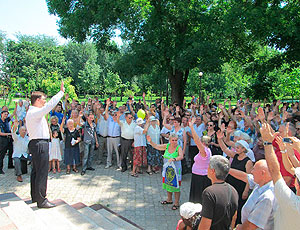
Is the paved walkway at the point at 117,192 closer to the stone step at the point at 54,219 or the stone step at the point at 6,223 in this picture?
the stone step at the point at 54,219

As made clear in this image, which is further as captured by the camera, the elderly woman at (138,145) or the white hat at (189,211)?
the elderly woman at (138,145)

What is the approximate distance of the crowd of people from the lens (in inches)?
105

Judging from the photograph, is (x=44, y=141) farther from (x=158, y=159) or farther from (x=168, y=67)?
(x=168, y=67)

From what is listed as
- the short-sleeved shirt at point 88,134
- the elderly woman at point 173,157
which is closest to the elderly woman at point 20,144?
the short-sleeved shirt at point 88,134

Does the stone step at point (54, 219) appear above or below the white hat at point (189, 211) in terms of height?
below

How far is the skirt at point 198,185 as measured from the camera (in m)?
Answer: 4.99

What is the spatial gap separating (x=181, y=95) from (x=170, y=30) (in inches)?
199

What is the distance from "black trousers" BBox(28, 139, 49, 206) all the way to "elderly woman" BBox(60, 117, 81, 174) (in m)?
3.70

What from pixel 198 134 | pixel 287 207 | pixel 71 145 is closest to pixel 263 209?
pixel 287 207

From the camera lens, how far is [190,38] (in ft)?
44.6

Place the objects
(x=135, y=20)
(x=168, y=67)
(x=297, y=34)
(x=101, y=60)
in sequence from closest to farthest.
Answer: (x=297, y=34) → (x=135, y=20) → (x=168, y=67) → (x=101, y=60)

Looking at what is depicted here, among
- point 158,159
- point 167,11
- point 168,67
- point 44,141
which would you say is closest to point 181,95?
point 168,67

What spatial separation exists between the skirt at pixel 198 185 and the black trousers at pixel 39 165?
2876mm

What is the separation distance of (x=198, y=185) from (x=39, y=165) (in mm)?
3048
